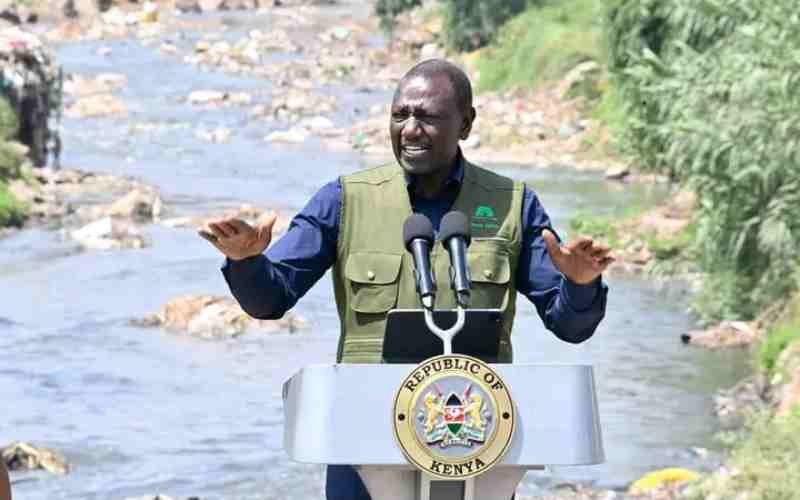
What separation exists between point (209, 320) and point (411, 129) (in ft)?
43.7

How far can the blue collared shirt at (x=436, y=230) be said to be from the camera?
3.78 meters

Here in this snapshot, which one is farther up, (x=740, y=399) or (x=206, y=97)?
(x=740, y=399)

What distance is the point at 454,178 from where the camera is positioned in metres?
3.93

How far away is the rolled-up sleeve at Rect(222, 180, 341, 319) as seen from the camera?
3820 millimetres

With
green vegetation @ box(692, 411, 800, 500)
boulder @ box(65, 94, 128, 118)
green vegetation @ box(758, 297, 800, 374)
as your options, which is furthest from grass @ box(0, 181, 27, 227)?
green vegetation @ box(692, 411, 800, 500)

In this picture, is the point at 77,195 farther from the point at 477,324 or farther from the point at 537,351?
the point at 477,324

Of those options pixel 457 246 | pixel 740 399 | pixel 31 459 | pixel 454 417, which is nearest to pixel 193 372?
pixel 31 459

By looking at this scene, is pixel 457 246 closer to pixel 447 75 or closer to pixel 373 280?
pixel 373 280

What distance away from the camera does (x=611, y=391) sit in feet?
46.4

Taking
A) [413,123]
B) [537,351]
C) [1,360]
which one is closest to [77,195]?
[1,360]

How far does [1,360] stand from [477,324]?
12777 millimetres

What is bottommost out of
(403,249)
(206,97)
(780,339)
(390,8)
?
(390,8)

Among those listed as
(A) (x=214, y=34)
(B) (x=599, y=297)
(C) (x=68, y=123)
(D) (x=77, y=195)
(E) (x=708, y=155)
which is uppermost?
(B) (x=599, y=297)

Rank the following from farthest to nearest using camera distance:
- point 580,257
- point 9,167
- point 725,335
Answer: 1. point 9,167
2. point 725,335
3. point 580,257
